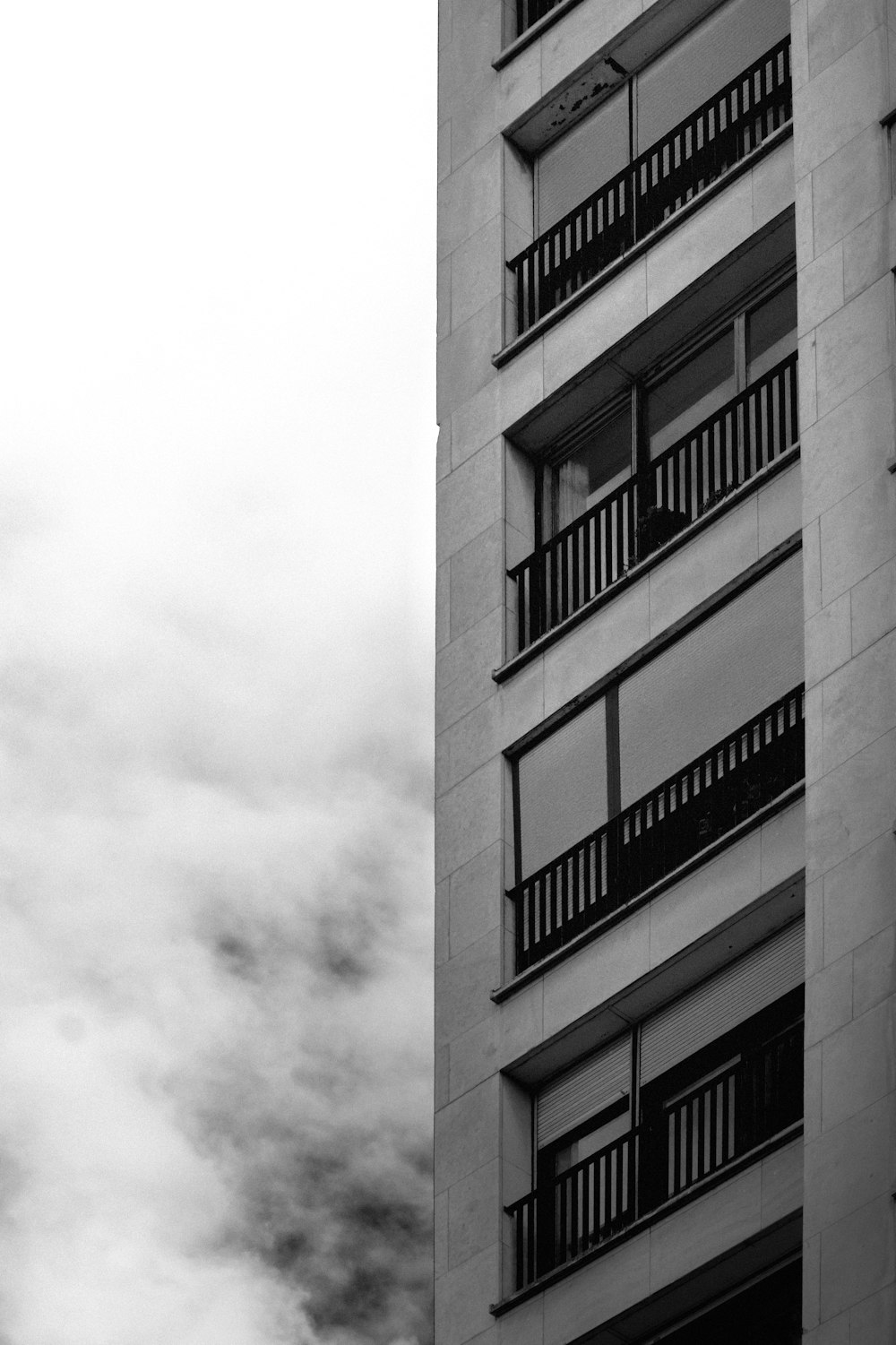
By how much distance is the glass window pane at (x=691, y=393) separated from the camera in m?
33.8

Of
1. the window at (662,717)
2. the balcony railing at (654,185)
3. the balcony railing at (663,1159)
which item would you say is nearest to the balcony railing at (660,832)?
the window at (662,717)

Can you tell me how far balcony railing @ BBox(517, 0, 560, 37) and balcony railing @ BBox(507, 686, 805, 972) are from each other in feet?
33.1

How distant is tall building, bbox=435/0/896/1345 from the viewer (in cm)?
2888

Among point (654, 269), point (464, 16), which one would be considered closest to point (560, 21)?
point (464, 16)

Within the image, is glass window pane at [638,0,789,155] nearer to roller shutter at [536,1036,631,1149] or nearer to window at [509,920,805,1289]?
window at [509,920,805,1289]

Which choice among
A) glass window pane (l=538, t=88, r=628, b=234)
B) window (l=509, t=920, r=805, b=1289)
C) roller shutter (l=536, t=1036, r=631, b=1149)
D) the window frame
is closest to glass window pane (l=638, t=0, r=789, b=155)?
glass window pane (l=538, t=88, r=628, b=234)

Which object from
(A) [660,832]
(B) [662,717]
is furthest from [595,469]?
(A) [660,832]

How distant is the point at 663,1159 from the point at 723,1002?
1568 millimetres

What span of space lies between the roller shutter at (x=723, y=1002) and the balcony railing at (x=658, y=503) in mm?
4522

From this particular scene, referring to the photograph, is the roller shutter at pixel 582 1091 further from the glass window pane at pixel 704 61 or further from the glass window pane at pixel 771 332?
the glass window pane at pixel 704 61

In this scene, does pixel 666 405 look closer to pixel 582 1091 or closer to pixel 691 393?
pixel 691 393

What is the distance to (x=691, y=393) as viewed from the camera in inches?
1341

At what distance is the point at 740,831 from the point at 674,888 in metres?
0.90

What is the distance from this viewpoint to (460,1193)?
103 ft
